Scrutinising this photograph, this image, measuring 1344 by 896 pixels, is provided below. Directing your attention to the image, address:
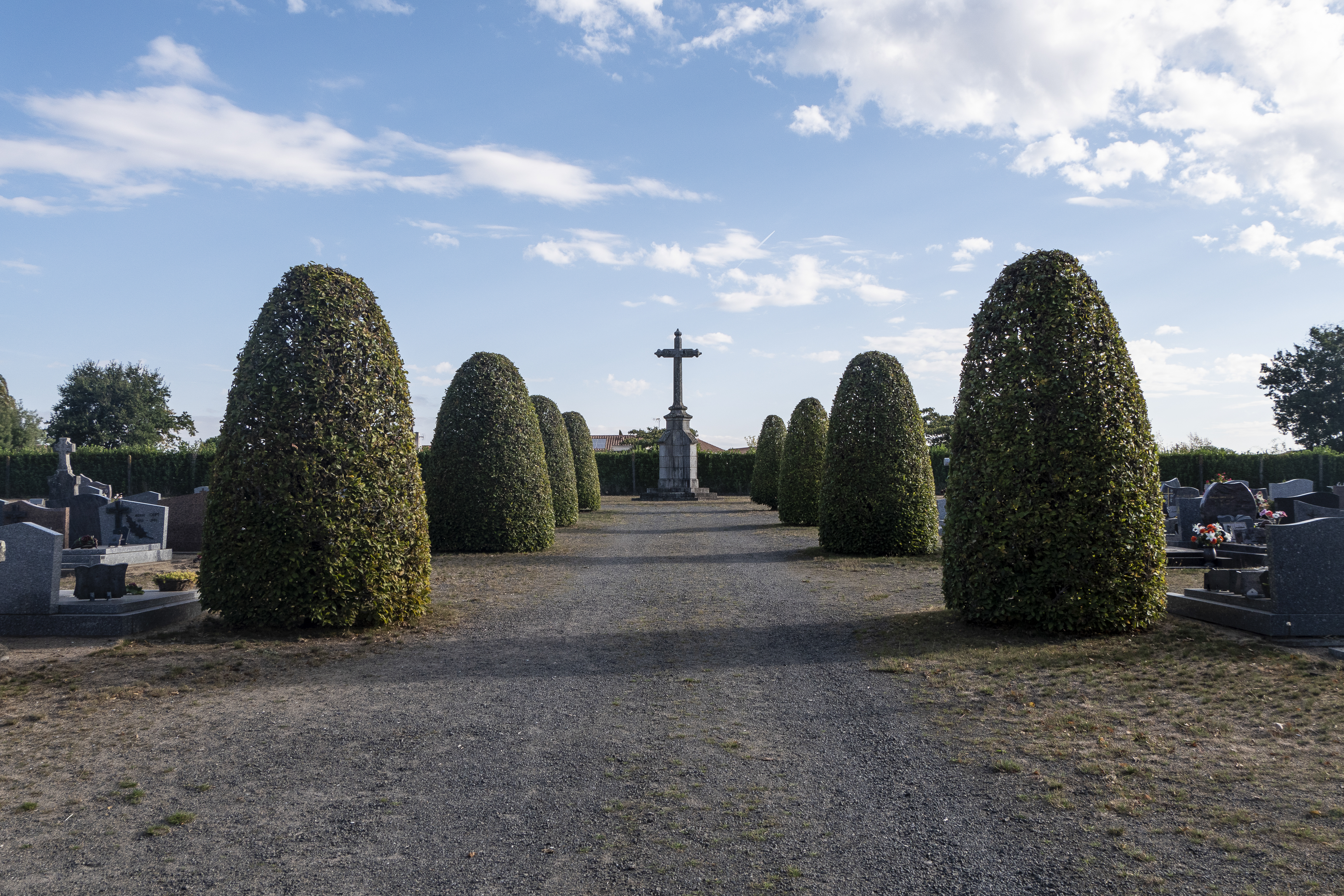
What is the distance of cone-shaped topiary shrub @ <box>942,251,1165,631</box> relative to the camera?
22.5 feet

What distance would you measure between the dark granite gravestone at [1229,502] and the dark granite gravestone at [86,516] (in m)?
17.9

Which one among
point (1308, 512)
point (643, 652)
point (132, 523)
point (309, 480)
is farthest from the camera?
point (132, 523)

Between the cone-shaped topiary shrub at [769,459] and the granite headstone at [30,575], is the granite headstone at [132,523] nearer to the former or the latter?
the granite headstone at [30,575]

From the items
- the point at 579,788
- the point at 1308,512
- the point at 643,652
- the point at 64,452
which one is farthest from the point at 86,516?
the point at 1308,512

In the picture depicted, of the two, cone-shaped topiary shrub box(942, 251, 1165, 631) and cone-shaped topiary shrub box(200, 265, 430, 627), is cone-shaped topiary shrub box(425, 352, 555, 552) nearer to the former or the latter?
cone-shaped topiary shrub box(200, 265, 430, 627)

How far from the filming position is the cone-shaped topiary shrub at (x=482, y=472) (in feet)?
46.7

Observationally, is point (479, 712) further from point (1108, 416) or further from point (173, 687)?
point (1108, 416)

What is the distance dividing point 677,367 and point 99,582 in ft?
95.4

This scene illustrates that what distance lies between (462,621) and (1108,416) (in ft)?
20.7

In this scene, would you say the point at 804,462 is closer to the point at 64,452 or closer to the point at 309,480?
the point at 309,480

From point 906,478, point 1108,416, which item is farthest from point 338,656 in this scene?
point 906,478

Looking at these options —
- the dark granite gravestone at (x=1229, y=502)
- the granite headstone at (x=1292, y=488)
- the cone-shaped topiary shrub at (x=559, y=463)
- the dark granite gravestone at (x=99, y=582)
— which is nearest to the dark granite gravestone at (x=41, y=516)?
the dark granite gravestone at (x=99, y=582)

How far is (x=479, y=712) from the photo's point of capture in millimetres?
5066

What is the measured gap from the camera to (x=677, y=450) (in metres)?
36.1
